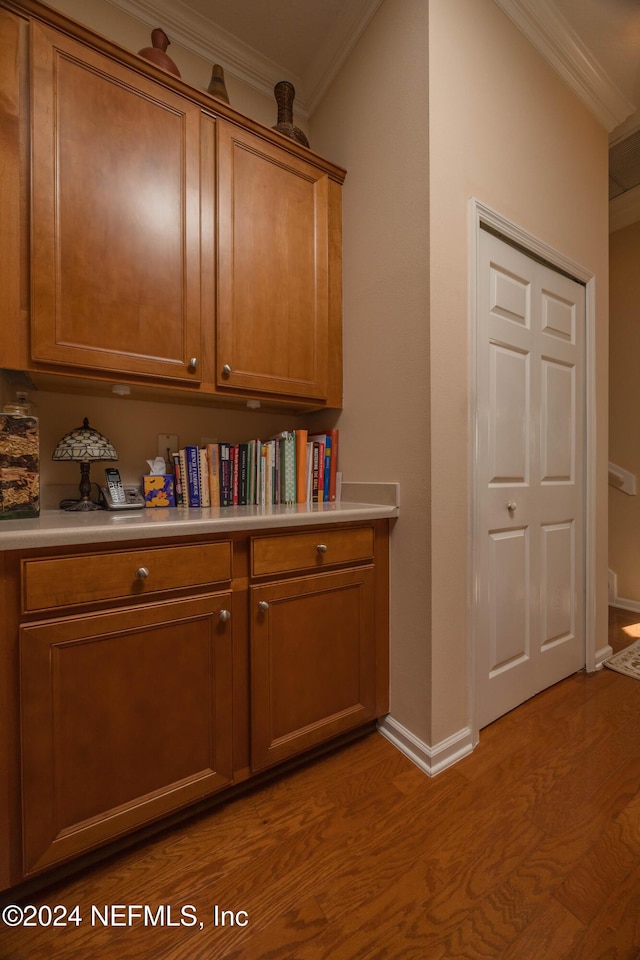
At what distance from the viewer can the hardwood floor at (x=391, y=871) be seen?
84cm

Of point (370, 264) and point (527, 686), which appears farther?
point (527, 686)

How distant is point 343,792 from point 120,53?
2.42 m

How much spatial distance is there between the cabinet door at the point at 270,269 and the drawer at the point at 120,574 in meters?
0.67

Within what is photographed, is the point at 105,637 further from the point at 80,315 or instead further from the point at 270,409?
the point at 270,409

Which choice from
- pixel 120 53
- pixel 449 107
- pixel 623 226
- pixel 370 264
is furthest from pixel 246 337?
pixel 623 226

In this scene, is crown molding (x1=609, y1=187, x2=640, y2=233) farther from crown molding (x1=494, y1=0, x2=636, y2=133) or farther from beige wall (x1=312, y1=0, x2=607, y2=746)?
beige wall (x1=312, y1=0, x2=607, y2=746)

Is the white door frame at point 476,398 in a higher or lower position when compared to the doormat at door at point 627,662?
higher

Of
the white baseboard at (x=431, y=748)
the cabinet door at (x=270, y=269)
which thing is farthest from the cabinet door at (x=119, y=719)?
the cabinet door at (x=270, y=269)

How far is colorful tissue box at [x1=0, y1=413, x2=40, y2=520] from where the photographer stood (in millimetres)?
1100

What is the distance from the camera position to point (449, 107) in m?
1.36

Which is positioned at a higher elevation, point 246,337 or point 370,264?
point 370,264

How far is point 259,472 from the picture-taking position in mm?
1647

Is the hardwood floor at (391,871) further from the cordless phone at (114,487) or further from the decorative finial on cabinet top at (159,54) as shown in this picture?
the decorative finial on cabinet top at (159,54)

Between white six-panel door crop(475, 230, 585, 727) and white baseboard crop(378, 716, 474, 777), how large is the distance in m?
0.16
